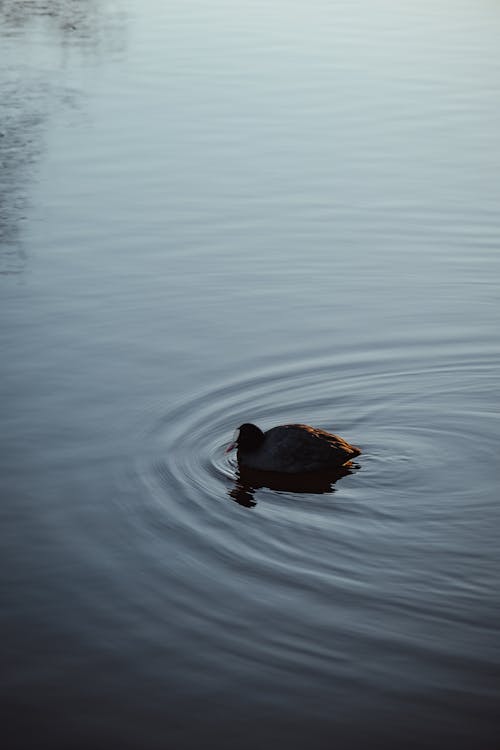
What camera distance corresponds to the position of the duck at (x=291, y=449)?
1091 centimetres

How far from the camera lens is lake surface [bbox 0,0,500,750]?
25.6 feet

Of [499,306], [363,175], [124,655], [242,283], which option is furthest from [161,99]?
[124,655]

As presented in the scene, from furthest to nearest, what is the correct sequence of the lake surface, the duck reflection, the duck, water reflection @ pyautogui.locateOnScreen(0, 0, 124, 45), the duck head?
water reflection @ pyautogui.locateOnScreen(0, 0, 124, 45) < the duck head < the duck < the duck reflection < the lake surface

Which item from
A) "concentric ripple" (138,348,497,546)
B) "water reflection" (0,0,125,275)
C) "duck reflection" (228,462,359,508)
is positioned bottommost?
"duck reflection" (228,462,359,508)

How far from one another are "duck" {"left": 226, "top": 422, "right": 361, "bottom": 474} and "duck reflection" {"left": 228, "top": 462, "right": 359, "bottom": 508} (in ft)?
0.17

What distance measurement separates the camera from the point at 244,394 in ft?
41.0

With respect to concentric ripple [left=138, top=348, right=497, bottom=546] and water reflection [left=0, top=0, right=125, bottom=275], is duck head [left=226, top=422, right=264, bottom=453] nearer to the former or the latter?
concentric ripple [left=138, top=348, right=497, bottom=546]

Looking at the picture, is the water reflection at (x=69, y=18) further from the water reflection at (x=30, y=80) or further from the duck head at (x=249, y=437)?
the duck head at (x=249, y=437)

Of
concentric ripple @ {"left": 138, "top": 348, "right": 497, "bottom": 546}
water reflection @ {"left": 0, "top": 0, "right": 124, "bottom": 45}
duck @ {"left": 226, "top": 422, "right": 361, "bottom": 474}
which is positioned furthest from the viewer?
water reflection @ {"left": 0, "top": 0, "right": 124, "bottom": 45}

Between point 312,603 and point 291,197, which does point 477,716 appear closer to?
point 312,603

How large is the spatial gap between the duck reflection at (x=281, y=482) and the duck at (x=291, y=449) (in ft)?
0.17

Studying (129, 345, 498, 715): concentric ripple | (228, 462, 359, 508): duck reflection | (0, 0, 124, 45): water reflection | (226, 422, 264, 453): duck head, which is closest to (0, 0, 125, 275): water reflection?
(0, 0, 124, 45): water reflection

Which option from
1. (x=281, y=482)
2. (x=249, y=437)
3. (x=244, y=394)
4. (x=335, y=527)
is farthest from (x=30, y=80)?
(x=335, y=527)

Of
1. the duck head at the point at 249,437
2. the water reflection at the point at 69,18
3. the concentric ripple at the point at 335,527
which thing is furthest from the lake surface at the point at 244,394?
the water reflection at the point at 69,18
